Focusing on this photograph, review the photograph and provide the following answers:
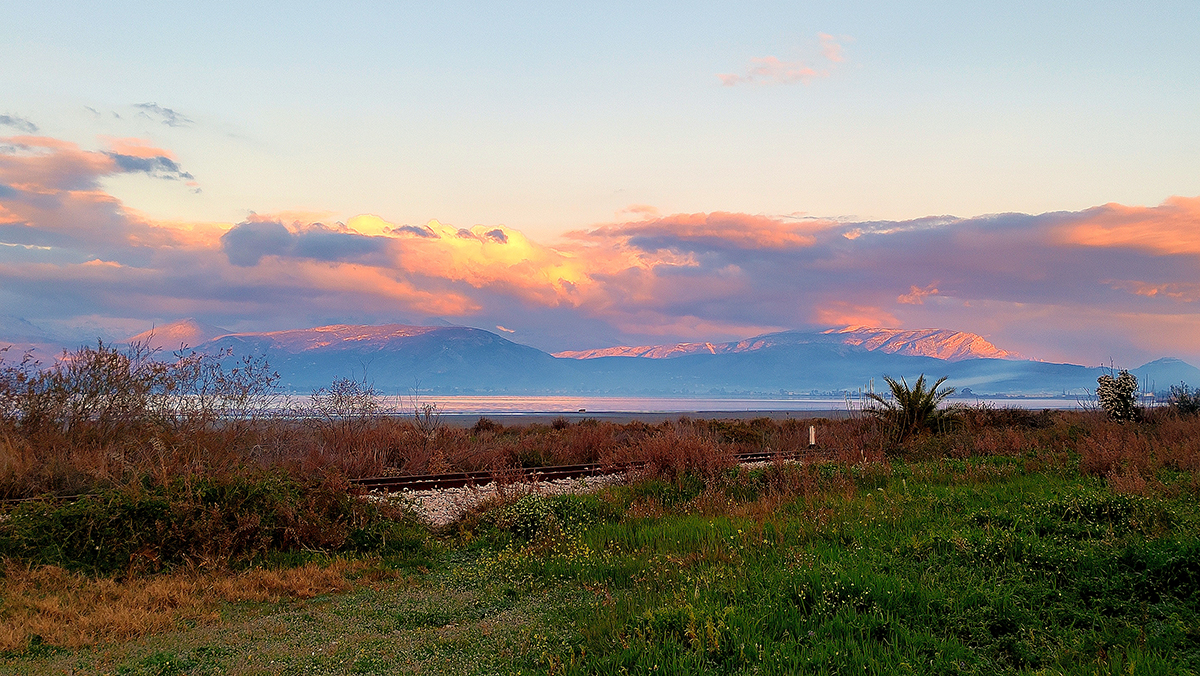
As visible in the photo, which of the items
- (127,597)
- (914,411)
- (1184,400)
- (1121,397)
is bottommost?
(127,597)

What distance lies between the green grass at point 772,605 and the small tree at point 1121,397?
16.7 m

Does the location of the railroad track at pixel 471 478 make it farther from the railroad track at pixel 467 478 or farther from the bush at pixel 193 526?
the bush at pixel 193 526

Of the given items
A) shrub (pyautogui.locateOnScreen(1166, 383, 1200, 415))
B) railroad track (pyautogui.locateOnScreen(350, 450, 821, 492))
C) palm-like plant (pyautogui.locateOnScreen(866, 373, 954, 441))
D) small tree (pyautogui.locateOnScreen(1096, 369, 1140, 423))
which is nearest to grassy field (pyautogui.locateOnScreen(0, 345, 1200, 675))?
railroad track (pyautogui.locateOnScreen(350, 450, 821, 492))

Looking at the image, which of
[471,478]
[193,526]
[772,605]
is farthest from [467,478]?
[772,605]

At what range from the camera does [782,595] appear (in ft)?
23.2

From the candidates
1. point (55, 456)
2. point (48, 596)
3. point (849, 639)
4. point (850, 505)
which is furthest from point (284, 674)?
point (55, 456)

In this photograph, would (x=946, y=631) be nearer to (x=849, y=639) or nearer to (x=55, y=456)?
(x=849, y=639)

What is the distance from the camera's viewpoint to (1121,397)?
1006 inches


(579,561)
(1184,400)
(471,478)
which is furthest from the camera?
(1184,400)

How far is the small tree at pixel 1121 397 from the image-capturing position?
25281 mm

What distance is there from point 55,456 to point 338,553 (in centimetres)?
785

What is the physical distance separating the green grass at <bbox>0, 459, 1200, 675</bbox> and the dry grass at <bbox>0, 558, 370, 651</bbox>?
0.32m

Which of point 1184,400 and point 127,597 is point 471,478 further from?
point 1184,400

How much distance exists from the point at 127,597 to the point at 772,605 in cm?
703
